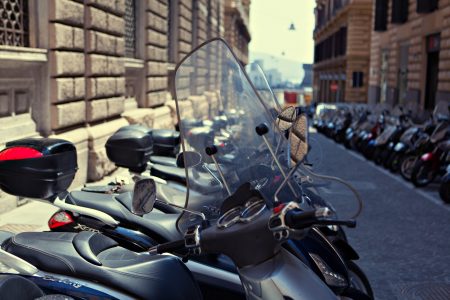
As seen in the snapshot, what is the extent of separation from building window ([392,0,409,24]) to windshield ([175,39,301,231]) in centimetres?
2233

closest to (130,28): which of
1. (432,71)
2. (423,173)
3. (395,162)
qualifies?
(395,162)

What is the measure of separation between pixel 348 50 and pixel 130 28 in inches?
1128

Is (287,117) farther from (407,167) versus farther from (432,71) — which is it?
(432,71)

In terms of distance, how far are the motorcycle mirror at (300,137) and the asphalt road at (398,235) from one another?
1.00 metres

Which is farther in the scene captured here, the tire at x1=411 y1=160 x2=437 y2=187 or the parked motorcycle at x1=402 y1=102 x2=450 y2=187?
the tire at x1=411 y1=160 x2=437 y2=187

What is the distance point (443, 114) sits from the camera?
11.1m

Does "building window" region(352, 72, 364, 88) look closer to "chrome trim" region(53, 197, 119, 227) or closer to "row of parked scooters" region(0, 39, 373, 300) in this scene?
"row of parked scooters" region(0, 39, 373, 300)

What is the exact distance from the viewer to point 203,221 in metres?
2.23

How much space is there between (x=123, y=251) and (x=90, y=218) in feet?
2.53

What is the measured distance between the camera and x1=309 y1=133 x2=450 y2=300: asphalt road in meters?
4.54

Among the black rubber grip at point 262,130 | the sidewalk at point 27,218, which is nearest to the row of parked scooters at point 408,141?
the sidewalk at point 27,218

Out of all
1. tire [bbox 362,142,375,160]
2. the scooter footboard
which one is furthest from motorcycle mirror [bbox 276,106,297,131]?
tire [bbox 362,142,375,160]

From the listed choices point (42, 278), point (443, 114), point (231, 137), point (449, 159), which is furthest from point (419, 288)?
point (443, 114)

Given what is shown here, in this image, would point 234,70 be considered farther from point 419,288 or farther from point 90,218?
point 419,288
